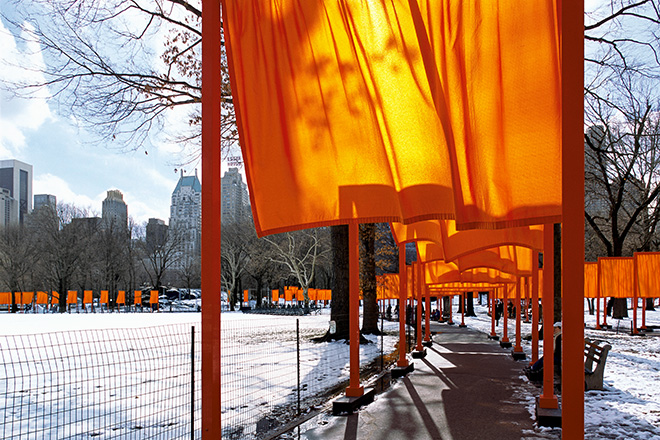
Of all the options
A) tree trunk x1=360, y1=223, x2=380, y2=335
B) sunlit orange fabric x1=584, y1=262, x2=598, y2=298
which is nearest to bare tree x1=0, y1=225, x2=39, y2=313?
tree trunk x1=360, y1=223, x2=380, y2=335

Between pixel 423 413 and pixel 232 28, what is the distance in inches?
232

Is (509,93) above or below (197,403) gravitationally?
above

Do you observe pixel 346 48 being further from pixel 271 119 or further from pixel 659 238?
pixel 659 238

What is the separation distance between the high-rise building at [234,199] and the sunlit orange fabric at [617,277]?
36.1m

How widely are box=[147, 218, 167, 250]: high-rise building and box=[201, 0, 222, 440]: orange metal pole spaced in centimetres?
6616

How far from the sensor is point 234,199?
82188mm

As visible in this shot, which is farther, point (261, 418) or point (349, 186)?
point (261, 418)

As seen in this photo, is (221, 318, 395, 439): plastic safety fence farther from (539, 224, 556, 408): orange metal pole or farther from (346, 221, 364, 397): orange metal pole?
(539, 224, 556, 408): orange metal pole

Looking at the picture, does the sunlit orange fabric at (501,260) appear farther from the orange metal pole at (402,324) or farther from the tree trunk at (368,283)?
the tree trunk at (368,283)

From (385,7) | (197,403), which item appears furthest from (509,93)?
(197,403)

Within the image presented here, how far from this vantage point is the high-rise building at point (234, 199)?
61438mm

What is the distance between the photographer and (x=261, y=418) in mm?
8000

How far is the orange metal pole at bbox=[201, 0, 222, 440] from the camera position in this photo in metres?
3.81

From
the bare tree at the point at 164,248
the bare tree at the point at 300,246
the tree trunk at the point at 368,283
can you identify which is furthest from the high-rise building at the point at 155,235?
the tree trunk at the point at 368,283
